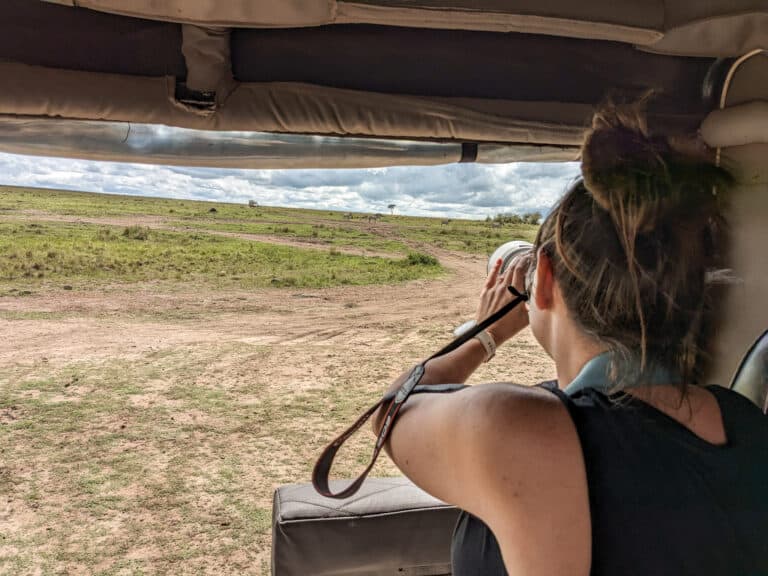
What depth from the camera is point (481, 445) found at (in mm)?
478

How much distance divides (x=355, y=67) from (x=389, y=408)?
1.10 metres

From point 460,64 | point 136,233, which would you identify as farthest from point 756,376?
point 136,233

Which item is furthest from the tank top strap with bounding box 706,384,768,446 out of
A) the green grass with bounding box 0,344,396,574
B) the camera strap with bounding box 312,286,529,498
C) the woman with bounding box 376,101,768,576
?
the green grass with bounding box 0,344,396,574

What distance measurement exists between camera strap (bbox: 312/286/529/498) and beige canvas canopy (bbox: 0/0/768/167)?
0.78m

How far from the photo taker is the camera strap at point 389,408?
0.59 m

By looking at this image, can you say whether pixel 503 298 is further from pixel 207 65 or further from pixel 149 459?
pixel 149 459

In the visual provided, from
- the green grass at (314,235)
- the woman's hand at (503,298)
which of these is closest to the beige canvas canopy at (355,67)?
the woman's hand at (503,298)

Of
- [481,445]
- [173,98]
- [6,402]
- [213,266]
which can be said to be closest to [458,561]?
[481,445]

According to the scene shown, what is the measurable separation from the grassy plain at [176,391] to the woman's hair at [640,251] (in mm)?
311

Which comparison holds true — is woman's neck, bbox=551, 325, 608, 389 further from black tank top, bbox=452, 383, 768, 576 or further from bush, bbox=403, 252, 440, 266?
bush, bbox=403, 252, 440, 266

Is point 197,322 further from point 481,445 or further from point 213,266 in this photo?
point 481,445

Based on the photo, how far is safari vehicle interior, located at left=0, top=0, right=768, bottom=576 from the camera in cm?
129

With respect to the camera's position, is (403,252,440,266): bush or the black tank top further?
(403,252,440,266): bush

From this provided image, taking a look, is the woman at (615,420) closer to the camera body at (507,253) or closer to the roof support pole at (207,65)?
the camera body at (507,253)
